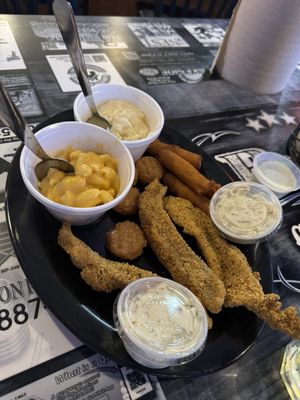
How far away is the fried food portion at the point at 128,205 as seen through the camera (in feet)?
3.85

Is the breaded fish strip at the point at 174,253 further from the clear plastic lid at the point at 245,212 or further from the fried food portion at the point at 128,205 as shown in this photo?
the clear plastic lid at the point at 245,212

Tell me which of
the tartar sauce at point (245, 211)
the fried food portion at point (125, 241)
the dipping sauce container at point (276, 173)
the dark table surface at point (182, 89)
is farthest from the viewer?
the dark table surface at point (182, 89)

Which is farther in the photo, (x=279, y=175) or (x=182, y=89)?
(x=182, y=89)

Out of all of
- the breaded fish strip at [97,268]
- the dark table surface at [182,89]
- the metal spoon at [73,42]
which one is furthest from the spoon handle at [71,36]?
the breaded fish strip at [97,268]

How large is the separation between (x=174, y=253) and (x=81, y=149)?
46 cm

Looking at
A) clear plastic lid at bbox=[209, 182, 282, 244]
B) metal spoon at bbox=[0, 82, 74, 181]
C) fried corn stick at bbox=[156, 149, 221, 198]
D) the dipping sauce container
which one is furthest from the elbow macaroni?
the dipping sauce container

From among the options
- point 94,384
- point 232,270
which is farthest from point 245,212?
point 94,384

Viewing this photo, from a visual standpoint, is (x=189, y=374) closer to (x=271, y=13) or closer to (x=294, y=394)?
(x=294, y=394)

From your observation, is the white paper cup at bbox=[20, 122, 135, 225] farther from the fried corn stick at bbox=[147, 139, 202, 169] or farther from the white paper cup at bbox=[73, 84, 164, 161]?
the fried corn stick at bbox=[147, 139, 202, 169]

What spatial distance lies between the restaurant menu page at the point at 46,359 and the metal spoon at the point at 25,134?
322 mm

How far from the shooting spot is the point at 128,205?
3.86ft

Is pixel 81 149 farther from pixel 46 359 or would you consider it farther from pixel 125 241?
pixel 46 359

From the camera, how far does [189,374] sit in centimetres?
85

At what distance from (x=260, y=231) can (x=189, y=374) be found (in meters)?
0.51
